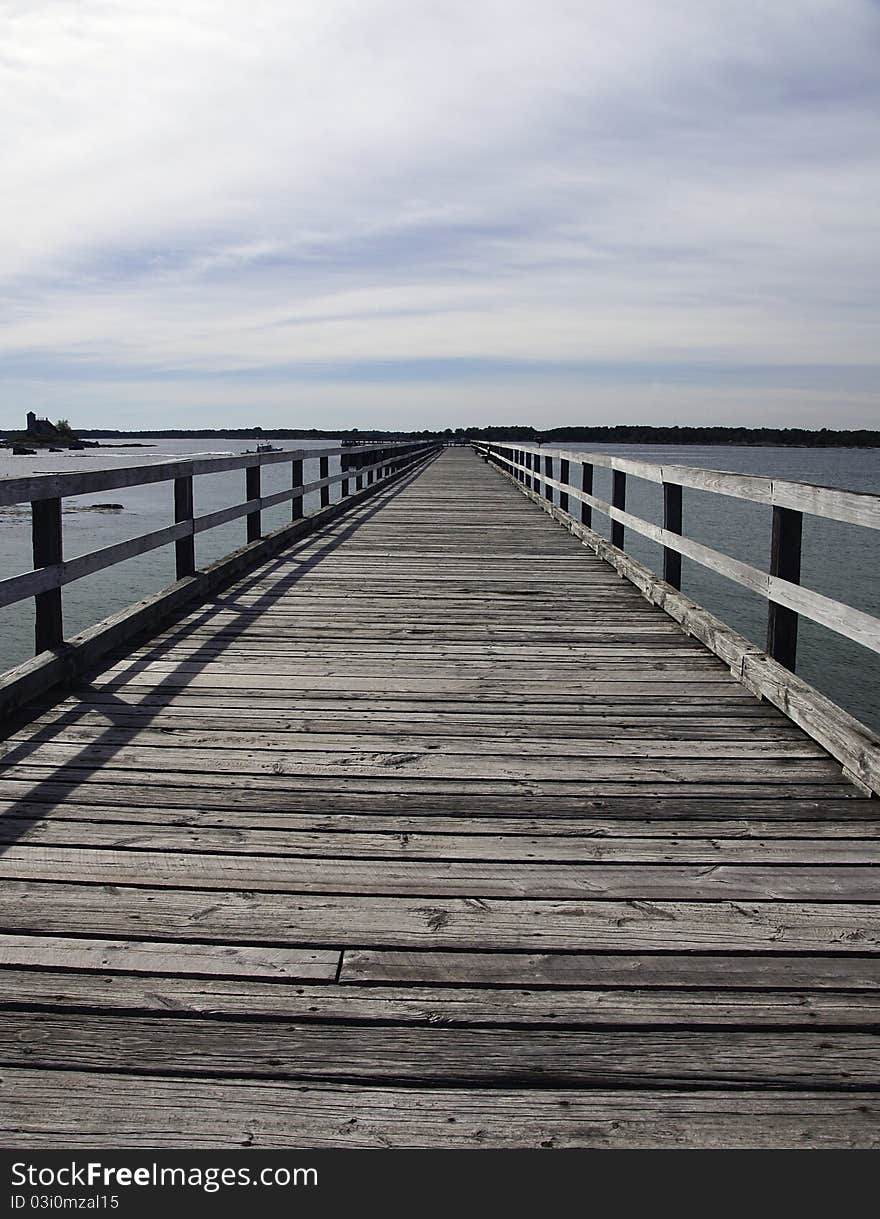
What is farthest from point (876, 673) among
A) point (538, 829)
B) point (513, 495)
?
point (538, 829)

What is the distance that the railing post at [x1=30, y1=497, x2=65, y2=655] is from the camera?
466 centimetres

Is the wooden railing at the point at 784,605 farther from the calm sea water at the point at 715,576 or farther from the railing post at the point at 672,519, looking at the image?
the calm sea water at the point at 715,576

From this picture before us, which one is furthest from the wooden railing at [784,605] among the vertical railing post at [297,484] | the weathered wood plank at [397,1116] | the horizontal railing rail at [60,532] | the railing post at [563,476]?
the railing post at [563,476]

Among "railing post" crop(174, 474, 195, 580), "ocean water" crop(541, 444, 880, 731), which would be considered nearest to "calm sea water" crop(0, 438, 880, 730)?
→ "ocean water" crop(541, 444, 880, 731)

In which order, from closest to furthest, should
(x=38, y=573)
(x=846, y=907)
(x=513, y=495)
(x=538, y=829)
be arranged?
(x=846, y=907) < (x=538, y=829) < (x=38, y=573) < (x=513, y=495)

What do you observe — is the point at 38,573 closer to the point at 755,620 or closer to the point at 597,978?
the point at 597,978

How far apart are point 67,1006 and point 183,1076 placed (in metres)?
0.37

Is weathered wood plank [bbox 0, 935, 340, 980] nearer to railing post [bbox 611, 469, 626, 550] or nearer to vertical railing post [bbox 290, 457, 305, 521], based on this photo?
railing post [bbox 611, 469, 626, 550]

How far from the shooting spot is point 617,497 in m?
9.15

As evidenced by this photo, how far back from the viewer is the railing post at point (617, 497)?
350 inches

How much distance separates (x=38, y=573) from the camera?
452cm

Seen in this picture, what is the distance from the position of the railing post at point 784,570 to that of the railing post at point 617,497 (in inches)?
153

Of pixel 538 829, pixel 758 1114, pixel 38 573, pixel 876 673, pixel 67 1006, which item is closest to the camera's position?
pixel 758 1114
